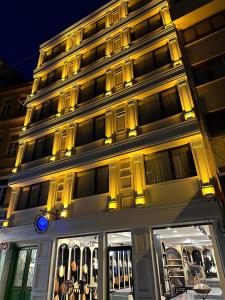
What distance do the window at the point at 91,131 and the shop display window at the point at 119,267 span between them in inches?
193

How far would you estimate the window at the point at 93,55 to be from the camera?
14852mm

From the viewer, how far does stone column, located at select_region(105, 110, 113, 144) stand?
11142 mm

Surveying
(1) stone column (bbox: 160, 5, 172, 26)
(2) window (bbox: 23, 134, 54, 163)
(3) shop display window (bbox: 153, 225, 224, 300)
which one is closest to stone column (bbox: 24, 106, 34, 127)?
(2) window (bbox: 23, 134, 54, 163)

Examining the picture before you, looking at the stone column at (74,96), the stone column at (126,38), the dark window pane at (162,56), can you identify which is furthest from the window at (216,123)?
the stone column at (74,96)

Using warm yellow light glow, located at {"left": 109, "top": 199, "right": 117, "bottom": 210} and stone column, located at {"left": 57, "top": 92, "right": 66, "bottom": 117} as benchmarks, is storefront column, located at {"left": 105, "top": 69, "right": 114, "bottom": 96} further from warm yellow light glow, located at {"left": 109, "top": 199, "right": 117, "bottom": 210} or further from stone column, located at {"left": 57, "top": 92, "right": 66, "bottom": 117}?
warm yellow light glow, located at {"left": 109, "top": 199, "right": 117, "bottom": 210}

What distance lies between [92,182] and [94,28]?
11.5m

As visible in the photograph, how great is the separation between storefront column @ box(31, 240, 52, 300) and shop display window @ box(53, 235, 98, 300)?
1.31 feet

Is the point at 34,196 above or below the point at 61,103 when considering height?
below

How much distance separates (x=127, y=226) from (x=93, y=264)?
4549mm

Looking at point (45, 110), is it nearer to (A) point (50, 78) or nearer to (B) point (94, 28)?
(A) point (50, 78)

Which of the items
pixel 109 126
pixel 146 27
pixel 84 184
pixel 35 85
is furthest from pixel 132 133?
pixel 35 85

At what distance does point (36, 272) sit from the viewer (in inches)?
399

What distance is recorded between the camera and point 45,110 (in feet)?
51.1

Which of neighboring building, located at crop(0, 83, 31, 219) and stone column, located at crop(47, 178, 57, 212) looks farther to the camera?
neighboring building, located at crop(0, 83, 31, 219)
